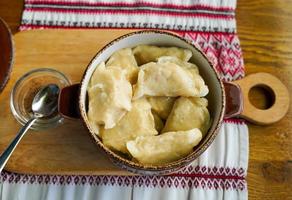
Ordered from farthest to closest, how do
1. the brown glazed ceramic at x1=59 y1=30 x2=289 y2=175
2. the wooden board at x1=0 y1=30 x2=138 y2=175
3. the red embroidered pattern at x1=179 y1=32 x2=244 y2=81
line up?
the red embroidered pattern at x1=179 y1=32 x2=244 y2=81 → the wooden board at x1=0 y1=30 x2=138 y2=175 → the brown glazed ceramic at x1=59 y1=30 x2=289 y2=175

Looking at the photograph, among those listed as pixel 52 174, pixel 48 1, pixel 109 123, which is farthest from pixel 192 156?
pixel 48 1

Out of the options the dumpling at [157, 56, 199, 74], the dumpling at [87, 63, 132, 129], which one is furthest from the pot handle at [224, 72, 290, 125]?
the dumpling at [87, 63, 132, 129]

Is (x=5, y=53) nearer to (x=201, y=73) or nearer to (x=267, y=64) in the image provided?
(x=201, y=73)

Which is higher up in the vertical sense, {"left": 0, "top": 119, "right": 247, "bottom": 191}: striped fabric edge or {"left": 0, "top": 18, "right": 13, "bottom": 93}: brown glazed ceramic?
{"left": 0, "top": 18, "right": 13, "bottom": 93}: brown glazed ceramic

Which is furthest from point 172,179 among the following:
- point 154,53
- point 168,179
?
point 154,53

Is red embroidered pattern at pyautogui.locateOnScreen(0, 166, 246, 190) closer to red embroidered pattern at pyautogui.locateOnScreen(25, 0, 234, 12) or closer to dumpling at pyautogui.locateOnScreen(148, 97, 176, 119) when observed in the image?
dumpling at pyautogui.locateOnScreen(148, 97, 176, 119)

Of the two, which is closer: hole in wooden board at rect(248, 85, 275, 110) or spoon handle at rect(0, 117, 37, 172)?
spoon handle at rect(0, 117, 37, 172)

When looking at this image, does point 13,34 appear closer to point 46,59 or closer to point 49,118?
point 46,59
